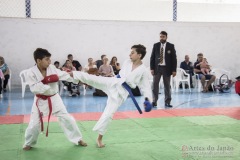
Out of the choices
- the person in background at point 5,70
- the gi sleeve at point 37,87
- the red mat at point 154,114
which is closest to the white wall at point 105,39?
the person in background at point 5,70

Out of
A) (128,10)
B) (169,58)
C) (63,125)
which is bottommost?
(63,125)

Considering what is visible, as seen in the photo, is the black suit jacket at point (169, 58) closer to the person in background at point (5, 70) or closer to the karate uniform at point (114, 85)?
the karate uniform at point (114, 85)

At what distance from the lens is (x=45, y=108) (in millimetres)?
3889

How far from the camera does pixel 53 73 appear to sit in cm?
387

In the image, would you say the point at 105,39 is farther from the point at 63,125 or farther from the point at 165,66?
the point at 63,125

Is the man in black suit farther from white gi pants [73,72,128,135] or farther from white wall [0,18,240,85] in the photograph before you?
white wall [0,18,240,85]

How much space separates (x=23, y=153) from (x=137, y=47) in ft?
6.65

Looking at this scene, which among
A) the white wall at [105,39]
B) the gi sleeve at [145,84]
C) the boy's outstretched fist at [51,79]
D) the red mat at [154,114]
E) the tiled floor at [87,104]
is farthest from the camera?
the white wall at [105,39]

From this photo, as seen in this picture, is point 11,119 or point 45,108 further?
point 11,119

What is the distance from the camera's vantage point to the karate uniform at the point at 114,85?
3961 mm

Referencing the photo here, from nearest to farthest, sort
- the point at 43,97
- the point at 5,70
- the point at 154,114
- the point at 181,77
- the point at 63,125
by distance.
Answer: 1. the point at 43,97
2. the point at 63,125
3. the point at 154,114
4. the point at 5,70
5. the point at 181,77

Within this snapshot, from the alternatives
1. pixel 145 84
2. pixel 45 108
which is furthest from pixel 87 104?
pixel 45 108

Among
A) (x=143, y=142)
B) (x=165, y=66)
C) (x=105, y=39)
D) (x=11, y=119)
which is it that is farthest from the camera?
(x=105, y=39)

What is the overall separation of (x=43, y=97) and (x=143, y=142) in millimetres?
1475
